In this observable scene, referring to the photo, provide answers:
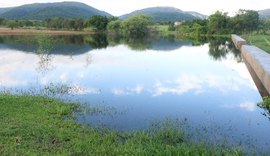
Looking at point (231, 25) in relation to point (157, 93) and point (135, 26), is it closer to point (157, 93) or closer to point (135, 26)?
point (135, 26)

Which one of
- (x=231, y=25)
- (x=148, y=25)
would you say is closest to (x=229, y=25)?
(x=231, y=25)

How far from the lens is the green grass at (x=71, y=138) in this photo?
38.2ft

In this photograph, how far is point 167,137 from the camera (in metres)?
14.0

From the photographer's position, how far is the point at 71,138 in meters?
13.1

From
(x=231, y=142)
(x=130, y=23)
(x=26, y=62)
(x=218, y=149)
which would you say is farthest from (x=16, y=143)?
(x=130, y=23)

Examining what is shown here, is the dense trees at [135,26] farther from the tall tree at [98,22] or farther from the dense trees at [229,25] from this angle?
the dense trees at [229,25]

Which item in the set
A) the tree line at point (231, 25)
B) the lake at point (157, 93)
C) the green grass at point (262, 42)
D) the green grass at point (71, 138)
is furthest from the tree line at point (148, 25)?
the green grass at point (71, 138)

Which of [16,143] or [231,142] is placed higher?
[16,143]

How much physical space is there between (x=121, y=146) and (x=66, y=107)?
6.40 meters

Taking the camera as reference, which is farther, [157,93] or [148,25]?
[148,25]

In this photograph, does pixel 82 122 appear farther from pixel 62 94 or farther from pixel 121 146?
pixel 62 94

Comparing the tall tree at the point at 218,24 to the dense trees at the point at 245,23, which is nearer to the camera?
the dense trees at the point at 245,23

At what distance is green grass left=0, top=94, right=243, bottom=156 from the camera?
11.6 meters

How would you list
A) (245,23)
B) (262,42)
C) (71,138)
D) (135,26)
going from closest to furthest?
(71,138) → (262,42) → (245,23) → (135,26)
